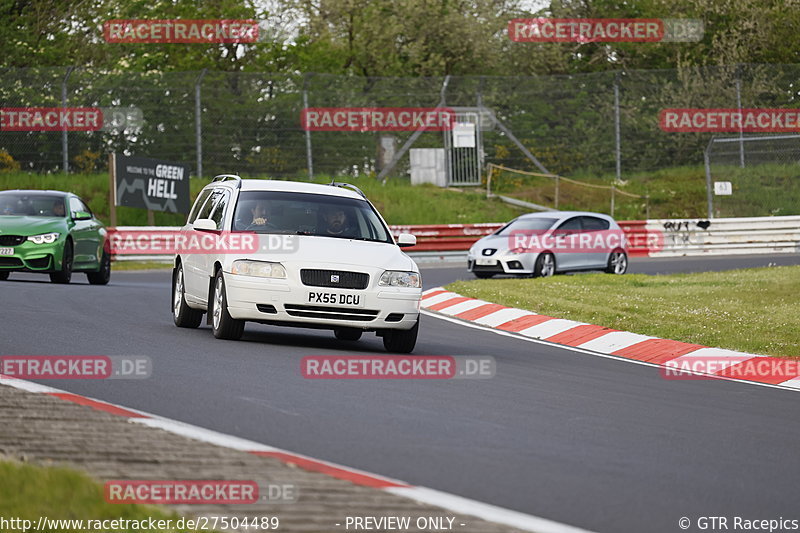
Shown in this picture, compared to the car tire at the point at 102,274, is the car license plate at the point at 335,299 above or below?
above

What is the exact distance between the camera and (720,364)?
1361cm

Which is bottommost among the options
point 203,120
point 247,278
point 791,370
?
point 791,370

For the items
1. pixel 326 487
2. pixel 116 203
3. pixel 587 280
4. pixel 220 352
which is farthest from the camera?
pixel 116 203

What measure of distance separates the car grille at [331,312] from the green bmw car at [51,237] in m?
9.70

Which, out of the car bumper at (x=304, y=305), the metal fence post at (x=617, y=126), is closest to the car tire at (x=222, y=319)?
the car bumper at (x=304, y=305)

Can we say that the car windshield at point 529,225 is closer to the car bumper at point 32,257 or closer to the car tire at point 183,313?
the car bumper at point 32,257

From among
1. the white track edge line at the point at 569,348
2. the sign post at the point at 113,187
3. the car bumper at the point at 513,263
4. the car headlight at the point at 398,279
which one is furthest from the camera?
the sign post at the point at 113,187

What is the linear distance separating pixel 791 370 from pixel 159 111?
25966mm

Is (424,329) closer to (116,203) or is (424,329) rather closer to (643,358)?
(643,358)

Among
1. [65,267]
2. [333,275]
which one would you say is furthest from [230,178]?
[65,267]

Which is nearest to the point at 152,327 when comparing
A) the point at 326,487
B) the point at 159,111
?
the point at 326,487

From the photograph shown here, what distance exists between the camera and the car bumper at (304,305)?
12.9m

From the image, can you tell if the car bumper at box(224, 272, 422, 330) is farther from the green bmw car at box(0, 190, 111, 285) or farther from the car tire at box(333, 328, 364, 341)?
the green bmw car at box(0, 190, 111, 285)

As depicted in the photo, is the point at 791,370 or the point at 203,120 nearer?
the point at 791,370
